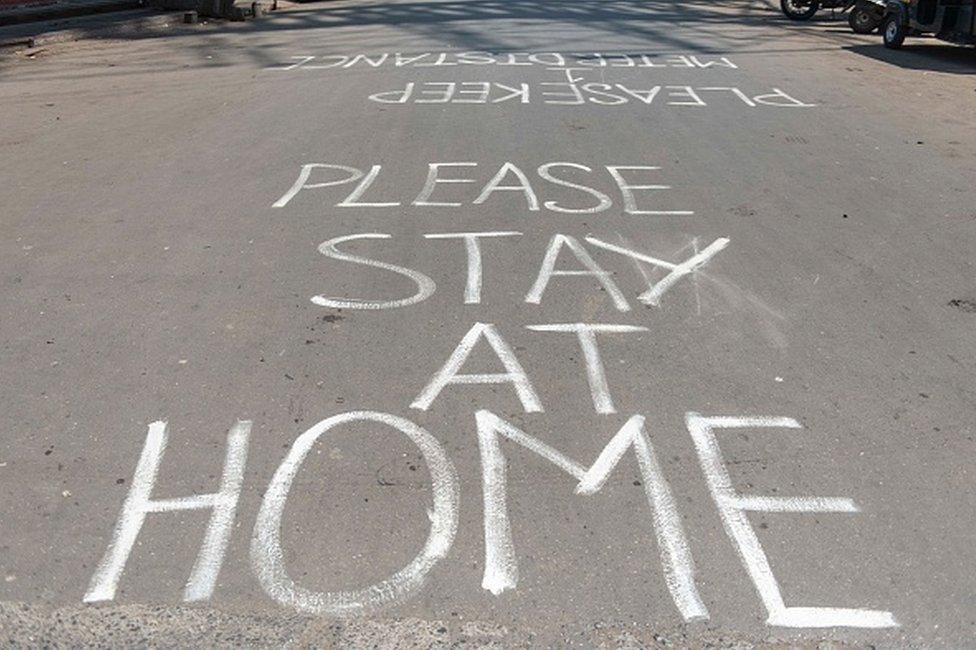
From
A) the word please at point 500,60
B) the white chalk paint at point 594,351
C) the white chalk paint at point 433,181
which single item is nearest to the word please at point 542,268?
the white chalk paint at point 594,351

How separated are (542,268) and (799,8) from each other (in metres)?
17.6

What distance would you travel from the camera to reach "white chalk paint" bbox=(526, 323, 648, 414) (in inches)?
185

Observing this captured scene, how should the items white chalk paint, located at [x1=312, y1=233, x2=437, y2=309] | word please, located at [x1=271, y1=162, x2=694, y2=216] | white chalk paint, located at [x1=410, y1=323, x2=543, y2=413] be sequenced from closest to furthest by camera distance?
white chalk paint, located at [x1=410, y1=323, x2=543, y2=413], white chalk paint, located at [x1=312, y1=233, x2=437, y2=309], word please, located at [x1=271, y1=162, x2=694, y2=216]

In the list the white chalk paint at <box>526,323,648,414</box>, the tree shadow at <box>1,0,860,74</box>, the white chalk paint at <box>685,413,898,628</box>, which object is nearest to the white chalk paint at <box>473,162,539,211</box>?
the white chalk paint at <box>526,323,648,414</box>

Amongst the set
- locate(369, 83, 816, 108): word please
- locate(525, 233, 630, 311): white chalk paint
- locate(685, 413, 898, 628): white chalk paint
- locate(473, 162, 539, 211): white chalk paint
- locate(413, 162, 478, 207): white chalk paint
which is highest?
locate(685, 413, 898, 628): white chalk paint

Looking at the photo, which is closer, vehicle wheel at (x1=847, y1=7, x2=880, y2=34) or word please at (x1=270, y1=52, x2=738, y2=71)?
word please at (x1=270, y1=52, x2=738, y2=71)

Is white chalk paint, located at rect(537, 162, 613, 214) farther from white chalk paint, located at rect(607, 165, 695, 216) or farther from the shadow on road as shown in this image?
the shadow on road

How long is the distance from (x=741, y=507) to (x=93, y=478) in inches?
94.0

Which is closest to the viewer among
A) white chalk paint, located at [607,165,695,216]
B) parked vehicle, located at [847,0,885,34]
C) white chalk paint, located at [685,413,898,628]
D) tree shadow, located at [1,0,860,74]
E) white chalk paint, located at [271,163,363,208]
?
white chalk paint, located at [685,413,898,628]

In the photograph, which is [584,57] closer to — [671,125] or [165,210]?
[671,125]

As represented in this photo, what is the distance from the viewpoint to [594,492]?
397 centimetres

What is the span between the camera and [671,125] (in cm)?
1057

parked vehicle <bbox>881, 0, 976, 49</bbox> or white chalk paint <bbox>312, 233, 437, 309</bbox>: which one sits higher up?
parked vehicle <bbox>881, 0, 976, 49</bbox>

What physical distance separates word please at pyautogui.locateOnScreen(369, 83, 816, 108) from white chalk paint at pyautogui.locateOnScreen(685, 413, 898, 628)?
776 cm
